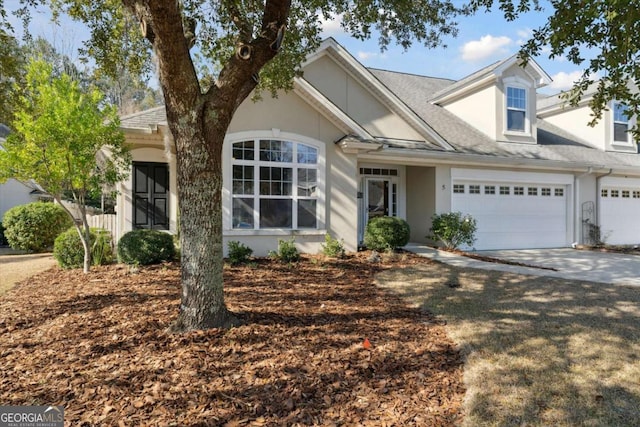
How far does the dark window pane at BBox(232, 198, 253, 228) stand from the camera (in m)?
10.1

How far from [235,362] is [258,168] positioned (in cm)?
687

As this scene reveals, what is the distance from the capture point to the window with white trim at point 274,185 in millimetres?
10102

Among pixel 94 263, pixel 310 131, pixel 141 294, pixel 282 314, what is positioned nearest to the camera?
pixel 282 314

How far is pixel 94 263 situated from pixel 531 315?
28.5 ft

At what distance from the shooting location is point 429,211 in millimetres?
12984

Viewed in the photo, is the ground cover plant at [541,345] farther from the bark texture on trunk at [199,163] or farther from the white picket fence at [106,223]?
the white picket fence at [106,223]

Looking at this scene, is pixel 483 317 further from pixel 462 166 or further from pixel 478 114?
pixel 478 114

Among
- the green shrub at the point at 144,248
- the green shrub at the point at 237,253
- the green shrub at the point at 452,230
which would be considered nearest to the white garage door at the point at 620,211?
the green shrub at the point at 452,230

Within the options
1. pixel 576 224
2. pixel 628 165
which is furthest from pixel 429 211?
pixel 628 165

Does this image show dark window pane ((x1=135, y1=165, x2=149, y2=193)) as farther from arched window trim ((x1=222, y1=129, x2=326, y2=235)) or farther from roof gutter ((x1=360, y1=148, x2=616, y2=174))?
roof gutter ((x1=360, y1=148, x2=616, y2=174))

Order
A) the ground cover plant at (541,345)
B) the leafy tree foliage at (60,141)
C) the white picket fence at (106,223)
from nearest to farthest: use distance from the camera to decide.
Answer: the ground cover plant at (541,345)
the leafy tree foliage at (60,141)
the white picket fence at (106,223)

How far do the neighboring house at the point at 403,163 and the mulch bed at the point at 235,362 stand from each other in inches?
170

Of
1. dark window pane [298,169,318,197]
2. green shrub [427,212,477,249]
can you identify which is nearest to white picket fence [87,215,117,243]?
dark window pane [298,169,318,197]

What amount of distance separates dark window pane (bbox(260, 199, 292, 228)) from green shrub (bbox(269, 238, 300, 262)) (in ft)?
2.14
